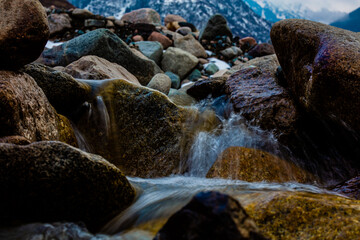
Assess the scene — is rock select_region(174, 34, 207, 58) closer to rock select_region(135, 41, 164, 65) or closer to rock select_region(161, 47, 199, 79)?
rock select_region(135, 41, 164, 65)

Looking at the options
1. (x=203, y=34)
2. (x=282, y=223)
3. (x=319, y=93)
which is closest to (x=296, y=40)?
(x=319, y=93)

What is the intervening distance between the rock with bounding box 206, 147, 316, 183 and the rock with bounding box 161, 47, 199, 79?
324 inches

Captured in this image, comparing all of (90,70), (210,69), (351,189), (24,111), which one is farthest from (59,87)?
(210,69)

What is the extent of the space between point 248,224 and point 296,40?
3.97 m

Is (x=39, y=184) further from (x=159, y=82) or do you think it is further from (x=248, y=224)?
(x=159, y=82)

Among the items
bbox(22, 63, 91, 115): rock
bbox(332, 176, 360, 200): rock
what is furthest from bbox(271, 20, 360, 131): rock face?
bbox(22, 63, 91, 115): rock

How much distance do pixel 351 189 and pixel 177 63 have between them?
9.66 meters

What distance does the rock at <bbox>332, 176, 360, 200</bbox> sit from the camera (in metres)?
3.08

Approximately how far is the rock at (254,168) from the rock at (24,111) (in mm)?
2516

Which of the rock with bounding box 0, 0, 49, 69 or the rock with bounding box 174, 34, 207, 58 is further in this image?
the rock with bounding box 174, 34, 207, 58

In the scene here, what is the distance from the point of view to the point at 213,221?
1.27m

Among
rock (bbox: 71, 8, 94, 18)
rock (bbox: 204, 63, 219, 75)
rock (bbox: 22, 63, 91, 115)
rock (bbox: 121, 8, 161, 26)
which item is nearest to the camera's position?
rock (bbox: 22, 63, 91, 115)

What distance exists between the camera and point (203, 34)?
58.9 ft

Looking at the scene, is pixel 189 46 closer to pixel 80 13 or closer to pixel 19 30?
pixel 80 13
